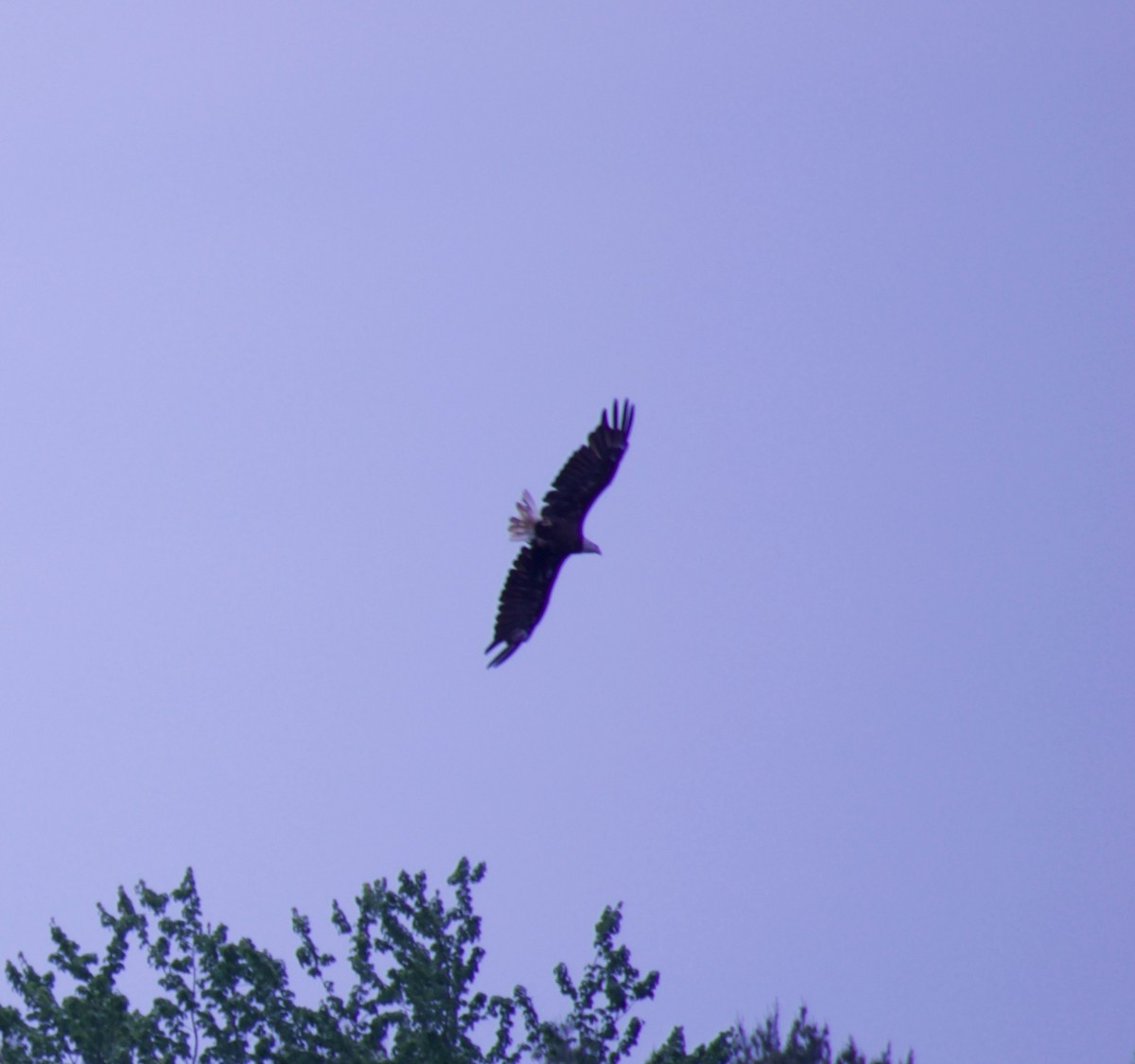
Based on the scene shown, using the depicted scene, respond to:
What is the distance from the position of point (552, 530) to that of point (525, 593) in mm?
866

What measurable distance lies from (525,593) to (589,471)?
1.78m

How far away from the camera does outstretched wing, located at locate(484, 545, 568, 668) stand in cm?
3566

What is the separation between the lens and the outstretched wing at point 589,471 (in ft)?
115

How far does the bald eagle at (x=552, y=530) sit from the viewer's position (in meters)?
35.2

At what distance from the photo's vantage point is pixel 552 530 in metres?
35.9

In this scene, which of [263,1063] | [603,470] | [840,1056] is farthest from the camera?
[840,1056]

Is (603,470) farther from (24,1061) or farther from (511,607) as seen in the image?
(24,1061)

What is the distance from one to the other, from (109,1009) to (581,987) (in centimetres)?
681

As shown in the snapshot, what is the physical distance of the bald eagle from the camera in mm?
35250

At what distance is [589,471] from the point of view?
116 feet

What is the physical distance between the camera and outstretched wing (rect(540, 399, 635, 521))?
1384 inches

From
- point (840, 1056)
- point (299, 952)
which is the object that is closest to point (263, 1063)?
point (299, 952)

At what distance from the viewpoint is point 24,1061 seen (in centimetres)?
4097

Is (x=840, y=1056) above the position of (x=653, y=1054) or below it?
above
